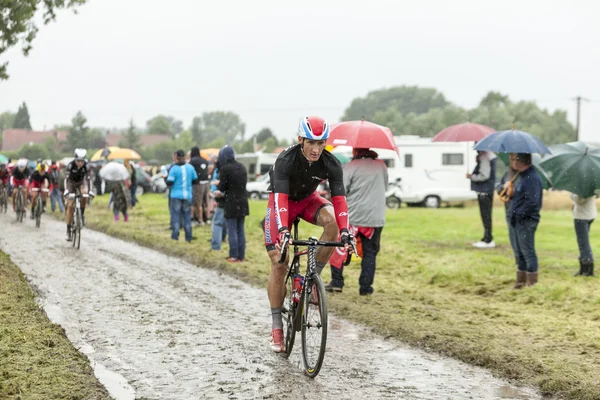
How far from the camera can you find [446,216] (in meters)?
28.2

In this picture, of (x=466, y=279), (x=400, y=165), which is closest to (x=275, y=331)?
(x=466, y=279)

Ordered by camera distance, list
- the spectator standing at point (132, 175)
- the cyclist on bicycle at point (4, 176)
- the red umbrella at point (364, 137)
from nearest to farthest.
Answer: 1. the red umbrella at point (364, 137)
2. the spectator standing at point (132, 175)
3. the cyclist on bicycle at point (4, 176)

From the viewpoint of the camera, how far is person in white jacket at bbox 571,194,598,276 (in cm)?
1345

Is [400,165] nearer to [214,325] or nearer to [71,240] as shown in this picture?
[71,240]

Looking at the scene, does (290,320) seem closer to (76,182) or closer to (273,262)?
(273,262)

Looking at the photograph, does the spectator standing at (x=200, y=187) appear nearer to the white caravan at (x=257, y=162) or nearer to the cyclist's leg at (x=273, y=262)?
the cyclist's leg at (x=273, y=262)

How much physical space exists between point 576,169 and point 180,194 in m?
9.44

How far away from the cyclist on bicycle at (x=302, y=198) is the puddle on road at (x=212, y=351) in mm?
676

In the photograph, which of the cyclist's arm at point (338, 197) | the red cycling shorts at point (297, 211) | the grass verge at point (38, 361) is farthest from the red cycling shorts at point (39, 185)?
the cyclist's arm at point (338, 197)

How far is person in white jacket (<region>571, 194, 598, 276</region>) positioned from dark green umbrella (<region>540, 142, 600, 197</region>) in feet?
1.83

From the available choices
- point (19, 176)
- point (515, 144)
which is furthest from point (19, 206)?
point (515, 144)

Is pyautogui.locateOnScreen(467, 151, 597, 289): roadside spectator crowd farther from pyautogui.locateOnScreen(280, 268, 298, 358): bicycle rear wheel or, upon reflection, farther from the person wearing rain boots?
pyautogui.locateOnScreen(280, 268, 298, 358): bicycle rear wheel

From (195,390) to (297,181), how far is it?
200cm

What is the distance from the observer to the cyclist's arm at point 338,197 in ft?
23.7
